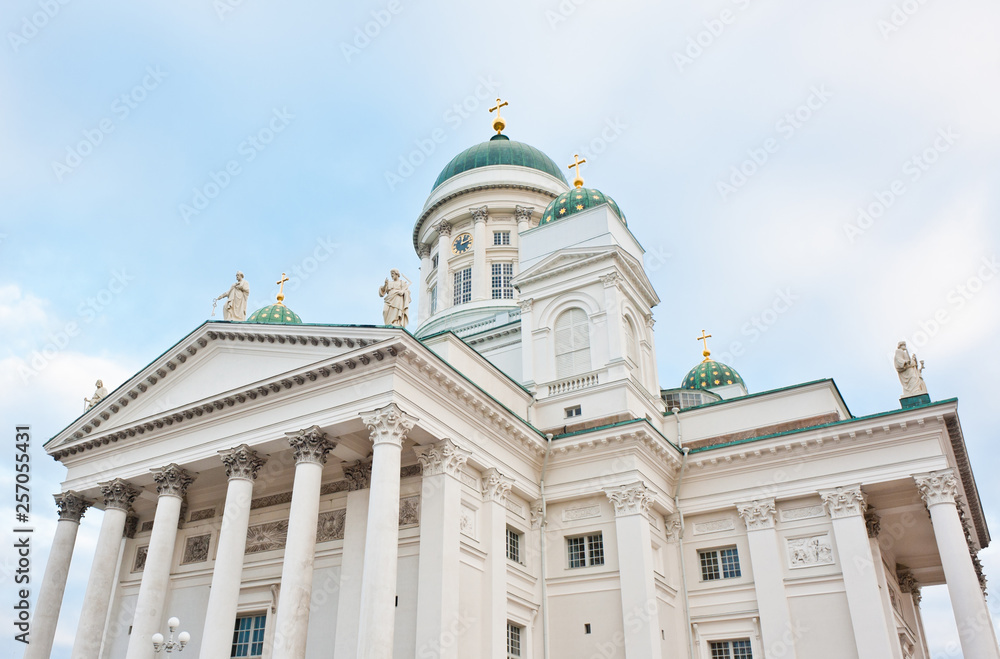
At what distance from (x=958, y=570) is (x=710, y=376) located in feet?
46.4

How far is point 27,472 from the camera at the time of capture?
68.9ft

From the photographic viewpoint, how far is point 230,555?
17.1m

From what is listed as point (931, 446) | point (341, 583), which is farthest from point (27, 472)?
point (931, 446)

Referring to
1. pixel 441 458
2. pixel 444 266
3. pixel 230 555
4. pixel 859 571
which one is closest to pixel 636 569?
pixel 859 571

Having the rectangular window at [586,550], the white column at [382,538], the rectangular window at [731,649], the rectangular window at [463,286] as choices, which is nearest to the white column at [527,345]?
the rectangular window at [586,550]

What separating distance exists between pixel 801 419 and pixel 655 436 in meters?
4.85

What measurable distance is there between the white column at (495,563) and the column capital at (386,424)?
3.44m

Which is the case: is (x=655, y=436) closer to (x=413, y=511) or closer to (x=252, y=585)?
(x=413, y=511)

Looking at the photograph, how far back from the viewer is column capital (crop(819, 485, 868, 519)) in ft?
66.0

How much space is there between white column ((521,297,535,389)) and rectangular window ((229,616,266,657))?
9974mm

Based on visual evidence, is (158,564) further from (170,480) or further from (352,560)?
(352,560)

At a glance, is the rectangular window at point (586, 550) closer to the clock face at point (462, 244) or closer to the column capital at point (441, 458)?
the column capital at point (441, 458)

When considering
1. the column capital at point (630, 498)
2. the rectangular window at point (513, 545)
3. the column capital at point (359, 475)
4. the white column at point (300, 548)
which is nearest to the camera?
the white column at point (300, 548)

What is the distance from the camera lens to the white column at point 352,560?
17.3 metres
